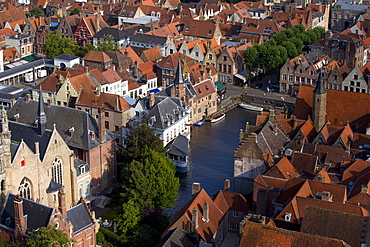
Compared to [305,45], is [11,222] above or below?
below

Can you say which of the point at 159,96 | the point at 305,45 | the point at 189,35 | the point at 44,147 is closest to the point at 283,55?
the point at 305,45

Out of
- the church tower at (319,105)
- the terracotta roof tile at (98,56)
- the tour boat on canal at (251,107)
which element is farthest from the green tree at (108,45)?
the church tower at (319,105)

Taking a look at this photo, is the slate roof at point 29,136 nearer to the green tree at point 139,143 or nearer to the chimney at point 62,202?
the chimney at point 62,202

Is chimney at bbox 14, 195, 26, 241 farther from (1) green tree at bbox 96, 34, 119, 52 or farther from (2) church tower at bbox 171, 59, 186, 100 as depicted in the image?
(1) green tree at bbox 96, 34, 119, 52

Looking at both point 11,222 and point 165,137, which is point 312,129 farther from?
point 11,222

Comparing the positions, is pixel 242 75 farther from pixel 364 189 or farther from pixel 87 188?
pixel 364 189

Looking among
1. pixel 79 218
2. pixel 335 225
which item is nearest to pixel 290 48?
pixel 79 218

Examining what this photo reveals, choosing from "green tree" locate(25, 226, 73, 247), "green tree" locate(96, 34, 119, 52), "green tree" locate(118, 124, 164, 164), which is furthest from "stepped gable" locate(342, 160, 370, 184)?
"green tree" locate(96, 34, 119, 52)
